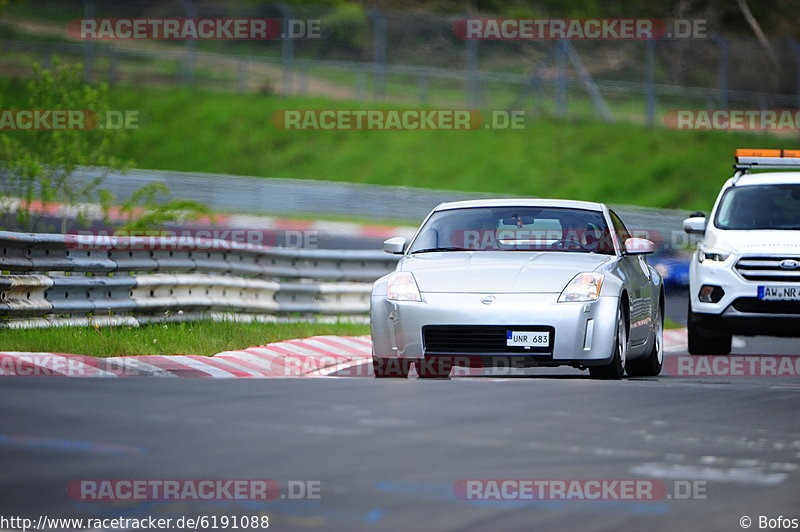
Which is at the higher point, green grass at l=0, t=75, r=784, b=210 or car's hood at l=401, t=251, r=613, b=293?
green grass at l=0, t=75, r=784, b=210

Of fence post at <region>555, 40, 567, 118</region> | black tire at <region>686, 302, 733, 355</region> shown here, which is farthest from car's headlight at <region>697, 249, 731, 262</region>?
fence post at <region>555, 40, 567, 118</region>

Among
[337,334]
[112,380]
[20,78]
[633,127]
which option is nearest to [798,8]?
[633,127]

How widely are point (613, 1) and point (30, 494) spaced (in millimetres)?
55934

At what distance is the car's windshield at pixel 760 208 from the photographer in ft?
53.1

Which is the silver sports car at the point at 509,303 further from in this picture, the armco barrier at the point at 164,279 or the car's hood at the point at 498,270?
the armco barrier at the point at 164,279

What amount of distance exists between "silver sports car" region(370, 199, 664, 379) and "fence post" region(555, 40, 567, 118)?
29.0 meters

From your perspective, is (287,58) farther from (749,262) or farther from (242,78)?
(749,262)

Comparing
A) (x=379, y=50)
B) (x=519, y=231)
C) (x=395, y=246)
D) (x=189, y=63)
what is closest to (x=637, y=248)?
(x=519, y=231)

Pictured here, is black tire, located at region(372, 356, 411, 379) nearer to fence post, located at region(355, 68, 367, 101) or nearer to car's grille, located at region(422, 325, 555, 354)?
car's grille, located at region(422, 325, 555, 354)

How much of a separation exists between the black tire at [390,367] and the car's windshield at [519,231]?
1247 millimetres

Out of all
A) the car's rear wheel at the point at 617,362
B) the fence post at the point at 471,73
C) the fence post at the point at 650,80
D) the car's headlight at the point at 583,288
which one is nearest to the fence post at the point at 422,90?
the fence post at the point at 471,73

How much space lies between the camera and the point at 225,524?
5.99 metres

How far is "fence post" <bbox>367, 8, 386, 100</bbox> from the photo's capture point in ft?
133

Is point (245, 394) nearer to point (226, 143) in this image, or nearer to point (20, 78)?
point (226, 143)
